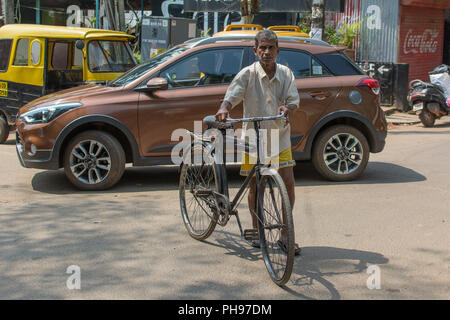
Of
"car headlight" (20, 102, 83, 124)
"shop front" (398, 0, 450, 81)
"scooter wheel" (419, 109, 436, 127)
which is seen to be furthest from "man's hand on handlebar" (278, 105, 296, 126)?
"shop front" (398, 0, 450, 81)

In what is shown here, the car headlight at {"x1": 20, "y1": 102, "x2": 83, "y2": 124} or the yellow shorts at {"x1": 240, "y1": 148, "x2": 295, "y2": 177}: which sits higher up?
the car headlight at {"x1": 20, "y1": 102, "x2": 83, "y2": 124}

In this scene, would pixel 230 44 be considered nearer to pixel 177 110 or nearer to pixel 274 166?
pixel 177 110

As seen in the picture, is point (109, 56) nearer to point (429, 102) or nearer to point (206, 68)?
point (206, 68)

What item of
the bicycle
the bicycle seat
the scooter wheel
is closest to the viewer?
the bicycle

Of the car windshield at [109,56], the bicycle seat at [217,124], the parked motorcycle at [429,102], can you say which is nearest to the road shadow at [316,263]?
the bicycle seat at [217,124]

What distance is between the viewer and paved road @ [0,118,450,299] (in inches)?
175

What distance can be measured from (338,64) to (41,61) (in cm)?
574

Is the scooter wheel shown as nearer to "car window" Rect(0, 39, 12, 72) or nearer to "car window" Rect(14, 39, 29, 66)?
"car window" Rect(14, 39, 29, 66)

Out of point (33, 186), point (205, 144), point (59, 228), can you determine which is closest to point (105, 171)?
point (33, 186)

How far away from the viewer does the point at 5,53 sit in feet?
38.0

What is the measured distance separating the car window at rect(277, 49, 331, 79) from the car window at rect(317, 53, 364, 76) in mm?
80

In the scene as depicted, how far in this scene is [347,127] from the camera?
26.2 ft
